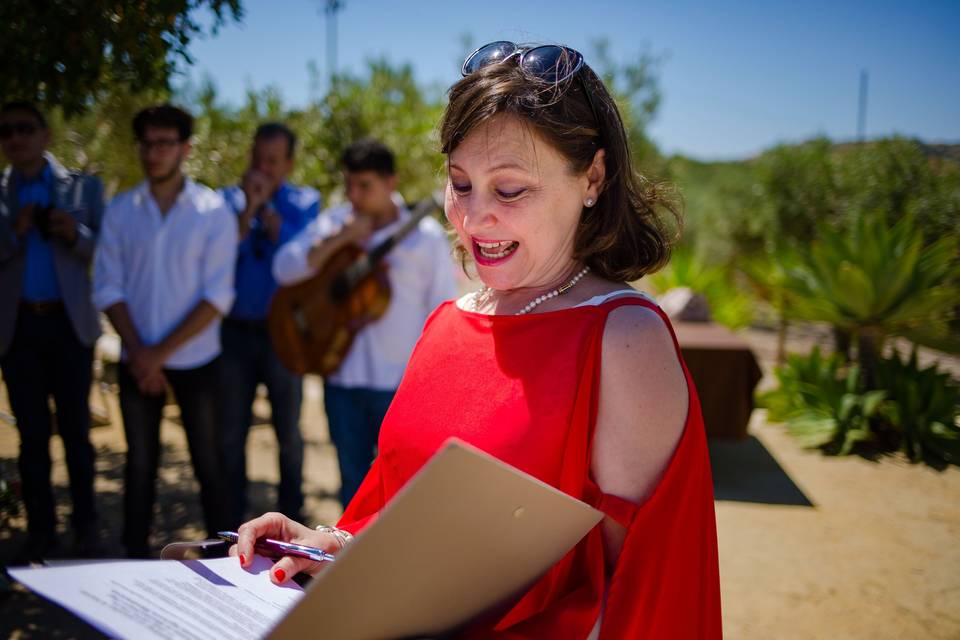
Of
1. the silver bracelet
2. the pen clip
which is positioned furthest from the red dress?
the pen clip

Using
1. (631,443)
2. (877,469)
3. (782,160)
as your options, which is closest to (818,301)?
(877,469)

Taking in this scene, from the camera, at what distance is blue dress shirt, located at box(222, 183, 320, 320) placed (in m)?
4.39

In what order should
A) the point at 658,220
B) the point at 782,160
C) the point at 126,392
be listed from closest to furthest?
the point at 658,220 → the point at 126,392 → the point at 782,160

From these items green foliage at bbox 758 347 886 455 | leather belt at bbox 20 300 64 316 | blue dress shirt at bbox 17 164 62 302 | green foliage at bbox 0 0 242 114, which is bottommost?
green foliage at bbox 758 347 886 455

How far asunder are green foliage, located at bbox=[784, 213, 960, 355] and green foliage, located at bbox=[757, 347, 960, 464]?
0.32 metres

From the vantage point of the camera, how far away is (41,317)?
3857 millimetres

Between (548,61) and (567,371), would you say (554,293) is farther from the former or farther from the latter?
(548,61)

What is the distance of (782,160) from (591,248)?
17.7 meters

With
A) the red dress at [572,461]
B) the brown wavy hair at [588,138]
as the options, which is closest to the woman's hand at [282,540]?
the red dress at [572,461]

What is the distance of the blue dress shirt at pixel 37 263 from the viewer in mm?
3846

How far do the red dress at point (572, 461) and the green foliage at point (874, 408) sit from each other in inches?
220

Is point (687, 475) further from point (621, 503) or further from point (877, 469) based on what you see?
point (877, 469)

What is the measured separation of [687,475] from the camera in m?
1.24

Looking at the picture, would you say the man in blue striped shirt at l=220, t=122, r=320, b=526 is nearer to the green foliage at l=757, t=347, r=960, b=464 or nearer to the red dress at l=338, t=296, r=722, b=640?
the red dress at l=338, t=296, r=722, b=640
